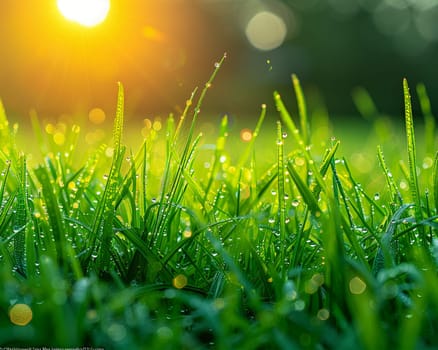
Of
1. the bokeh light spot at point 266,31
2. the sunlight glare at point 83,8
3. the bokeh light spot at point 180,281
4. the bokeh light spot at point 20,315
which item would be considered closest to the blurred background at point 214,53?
the bokeh light spot at point 266,31

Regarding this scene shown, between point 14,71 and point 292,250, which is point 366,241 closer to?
point 292,250

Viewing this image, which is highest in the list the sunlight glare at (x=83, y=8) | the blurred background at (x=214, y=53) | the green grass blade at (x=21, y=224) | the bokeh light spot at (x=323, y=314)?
the blurred background at (x=214, y=53)

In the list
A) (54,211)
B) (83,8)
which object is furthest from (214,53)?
(54,211)

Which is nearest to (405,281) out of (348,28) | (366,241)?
(366,241)

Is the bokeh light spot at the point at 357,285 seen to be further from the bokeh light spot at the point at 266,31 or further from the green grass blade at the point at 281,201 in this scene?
the bokeh light spot at the point at 266,31

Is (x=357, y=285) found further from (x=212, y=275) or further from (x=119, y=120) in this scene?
(x=119, y=120)

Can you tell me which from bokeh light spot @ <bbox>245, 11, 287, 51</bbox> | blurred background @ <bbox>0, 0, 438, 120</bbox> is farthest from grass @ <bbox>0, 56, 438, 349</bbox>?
bokeh light spot @ <bbox>245, 11, 287, 51</bbox>
